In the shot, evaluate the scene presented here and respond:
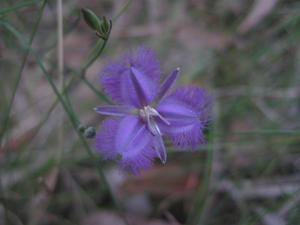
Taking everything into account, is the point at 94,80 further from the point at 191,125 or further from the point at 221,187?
the point at 191,125

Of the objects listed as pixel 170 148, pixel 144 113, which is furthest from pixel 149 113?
pixel 170 148

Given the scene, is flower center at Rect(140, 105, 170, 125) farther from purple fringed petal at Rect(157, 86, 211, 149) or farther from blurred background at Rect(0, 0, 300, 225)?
blurred background at Rect(0, 0, 300, 225)

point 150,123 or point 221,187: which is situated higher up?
point 150,123

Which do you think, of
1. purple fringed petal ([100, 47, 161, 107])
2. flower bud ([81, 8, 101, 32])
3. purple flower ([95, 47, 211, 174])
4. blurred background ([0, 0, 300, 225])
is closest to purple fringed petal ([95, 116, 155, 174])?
purple flower ([95, 47, 211, 174])

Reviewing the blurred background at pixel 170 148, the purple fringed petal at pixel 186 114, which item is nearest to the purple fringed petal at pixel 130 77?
the purple fringed petal at pixel 186 114

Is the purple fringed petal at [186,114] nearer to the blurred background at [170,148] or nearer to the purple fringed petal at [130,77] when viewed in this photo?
the purple fringed petal at [130,77]

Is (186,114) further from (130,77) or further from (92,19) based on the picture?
(92,19)

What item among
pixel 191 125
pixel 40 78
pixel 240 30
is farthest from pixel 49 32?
pixel 191 125
